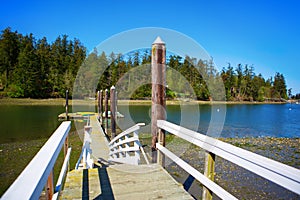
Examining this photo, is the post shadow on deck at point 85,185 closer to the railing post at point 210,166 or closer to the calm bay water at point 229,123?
the railing post at point 210,166

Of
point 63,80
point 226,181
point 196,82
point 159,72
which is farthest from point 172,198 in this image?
point 63,80

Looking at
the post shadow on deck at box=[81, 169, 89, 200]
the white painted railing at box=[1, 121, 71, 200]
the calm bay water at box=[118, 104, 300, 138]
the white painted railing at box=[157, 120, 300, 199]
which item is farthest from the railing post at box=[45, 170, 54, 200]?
the calm bay water at box=[118, 104, 300, 138]

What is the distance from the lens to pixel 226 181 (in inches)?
253

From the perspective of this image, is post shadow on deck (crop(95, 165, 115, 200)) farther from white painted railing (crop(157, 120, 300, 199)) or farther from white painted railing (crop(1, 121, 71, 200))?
white painted railing (crop(1, 121, 71, 200))

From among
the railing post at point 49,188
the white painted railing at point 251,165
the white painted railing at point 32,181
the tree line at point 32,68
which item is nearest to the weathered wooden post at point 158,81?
the white painted railing at point 251,165

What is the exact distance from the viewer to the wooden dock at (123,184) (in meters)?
2.57

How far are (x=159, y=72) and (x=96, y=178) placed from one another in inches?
67.8

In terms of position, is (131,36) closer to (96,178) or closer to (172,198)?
(96,178)

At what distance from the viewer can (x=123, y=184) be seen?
114 inches

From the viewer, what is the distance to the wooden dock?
8.43ft

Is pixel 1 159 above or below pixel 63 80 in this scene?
below

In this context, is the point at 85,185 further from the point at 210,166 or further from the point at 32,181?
the point at 32,181

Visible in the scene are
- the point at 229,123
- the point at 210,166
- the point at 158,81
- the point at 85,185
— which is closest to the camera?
the point at 210,166

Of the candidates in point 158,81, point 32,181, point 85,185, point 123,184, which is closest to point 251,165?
point 32,181
